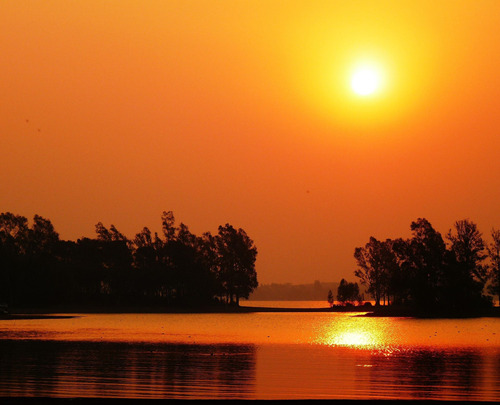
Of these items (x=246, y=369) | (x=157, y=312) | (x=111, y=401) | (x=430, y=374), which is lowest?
(x=111, y=401)

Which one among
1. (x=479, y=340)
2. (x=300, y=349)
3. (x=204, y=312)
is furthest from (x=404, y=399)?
(x=204, y=312)

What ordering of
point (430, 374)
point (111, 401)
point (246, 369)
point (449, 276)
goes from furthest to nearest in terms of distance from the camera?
1. point (449, 276)
2. point (246, 369)
3. point (430, 374)
4. point (111, 401)

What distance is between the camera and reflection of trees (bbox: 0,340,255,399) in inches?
1385

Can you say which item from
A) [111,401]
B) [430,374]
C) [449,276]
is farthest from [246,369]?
[449,276]

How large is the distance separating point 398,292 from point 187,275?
54.6m

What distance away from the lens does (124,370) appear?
4416 cm

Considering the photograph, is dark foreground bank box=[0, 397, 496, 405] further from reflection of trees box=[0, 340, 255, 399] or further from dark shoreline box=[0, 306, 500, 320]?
dark shoreline box=[0, 306, 500, 320]

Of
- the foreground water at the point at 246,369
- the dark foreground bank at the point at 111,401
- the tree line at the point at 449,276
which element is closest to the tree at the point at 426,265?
the tree line at the point at 449,276

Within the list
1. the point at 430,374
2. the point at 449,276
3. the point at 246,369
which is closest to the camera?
the point at 430,374

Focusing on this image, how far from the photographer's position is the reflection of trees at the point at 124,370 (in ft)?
115

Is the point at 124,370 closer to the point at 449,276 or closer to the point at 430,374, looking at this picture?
the point at 430,374

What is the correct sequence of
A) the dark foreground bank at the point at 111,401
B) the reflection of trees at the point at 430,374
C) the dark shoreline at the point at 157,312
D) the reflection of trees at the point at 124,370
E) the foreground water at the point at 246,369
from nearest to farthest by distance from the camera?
1. the dark foreground bank at the point at 111,401
2. the reflection of trees at the point at 124,370
3. the foreground water at the point at 246,369
4. the reflection of trees at the point at 430,374
5. the dark shoreline at the point at 157,312

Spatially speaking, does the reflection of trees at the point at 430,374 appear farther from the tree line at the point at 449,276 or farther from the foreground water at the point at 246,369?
the tree line at the point at 449,276

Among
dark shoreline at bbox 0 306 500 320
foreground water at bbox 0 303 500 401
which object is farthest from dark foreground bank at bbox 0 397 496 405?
dark shoreline at bbox 0 306 500 320
